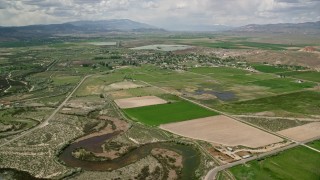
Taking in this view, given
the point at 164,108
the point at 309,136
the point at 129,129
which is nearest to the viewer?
the point at 309,136

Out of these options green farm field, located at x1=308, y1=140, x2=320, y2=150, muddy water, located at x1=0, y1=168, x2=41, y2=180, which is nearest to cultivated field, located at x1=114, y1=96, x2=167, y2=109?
muddy water, located at x1=0, y1=168, x2=41, y2=180

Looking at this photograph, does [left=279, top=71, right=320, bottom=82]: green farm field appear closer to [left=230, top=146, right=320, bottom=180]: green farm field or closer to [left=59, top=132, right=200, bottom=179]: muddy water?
Result: [left=230, top=146, right=320, bottom=180]: green farm field

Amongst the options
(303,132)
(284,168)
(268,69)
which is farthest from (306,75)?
(284,168)

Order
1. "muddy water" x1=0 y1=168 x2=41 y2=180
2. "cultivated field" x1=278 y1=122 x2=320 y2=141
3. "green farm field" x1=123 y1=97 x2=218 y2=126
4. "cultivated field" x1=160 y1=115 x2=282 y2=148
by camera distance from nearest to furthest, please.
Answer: "muddy water" x1=0 y1=168 x2=41 y2=180 → "cultivated field" x1=160 y1=115 x2=282 y2=148 → "cultivated field" x1=278 y1=122 x2=320 y2=141 → "green farm field" x1=123 y1=97 x2=218 y2=126

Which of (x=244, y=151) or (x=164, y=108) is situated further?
(x=164, y=108)

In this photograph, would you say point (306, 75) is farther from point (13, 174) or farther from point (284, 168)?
point (13, 174)

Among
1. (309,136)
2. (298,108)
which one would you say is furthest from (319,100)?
(309,136)

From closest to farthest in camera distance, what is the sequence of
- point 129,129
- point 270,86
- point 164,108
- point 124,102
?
1. point 129,129
2. point 164,108
3. point 124,102
4. point 270,86

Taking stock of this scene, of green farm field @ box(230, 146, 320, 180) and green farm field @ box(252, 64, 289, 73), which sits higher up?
green farm field @ box(252, 64, 289, 73)

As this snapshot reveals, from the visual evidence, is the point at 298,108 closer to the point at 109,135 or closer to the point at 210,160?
the point at 210,160
